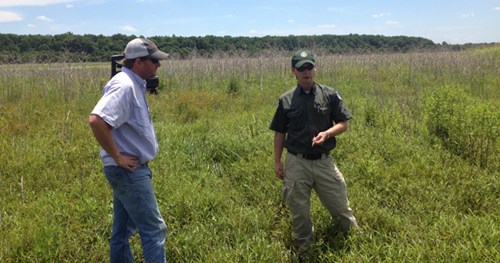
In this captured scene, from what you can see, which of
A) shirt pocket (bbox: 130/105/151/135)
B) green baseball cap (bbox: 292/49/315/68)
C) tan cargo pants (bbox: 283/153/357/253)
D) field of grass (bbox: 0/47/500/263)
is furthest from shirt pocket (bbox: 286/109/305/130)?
shirt pocket (bbox: 130/105/151/135)

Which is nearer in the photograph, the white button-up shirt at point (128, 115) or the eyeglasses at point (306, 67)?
the white button-up shirt at point (128, 115)

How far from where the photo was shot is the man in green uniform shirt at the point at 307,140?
3025mm

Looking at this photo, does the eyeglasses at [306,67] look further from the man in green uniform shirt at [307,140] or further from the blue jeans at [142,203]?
the blue jeans at [142,203]

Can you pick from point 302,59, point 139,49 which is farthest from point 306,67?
point 139,49

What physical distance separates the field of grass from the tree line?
503 cm

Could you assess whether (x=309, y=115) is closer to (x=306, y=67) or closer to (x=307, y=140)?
(x=307, y=140)

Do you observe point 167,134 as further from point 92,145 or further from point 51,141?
point 51,141

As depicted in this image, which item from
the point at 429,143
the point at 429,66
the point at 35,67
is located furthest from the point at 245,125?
the point at 429,66

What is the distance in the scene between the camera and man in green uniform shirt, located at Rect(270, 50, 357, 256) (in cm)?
303

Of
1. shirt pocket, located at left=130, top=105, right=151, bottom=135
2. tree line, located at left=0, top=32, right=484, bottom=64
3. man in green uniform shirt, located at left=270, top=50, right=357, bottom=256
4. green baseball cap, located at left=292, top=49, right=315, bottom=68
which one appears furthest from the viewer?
tree line, located at left=0, top=32, right=484, bottom=64

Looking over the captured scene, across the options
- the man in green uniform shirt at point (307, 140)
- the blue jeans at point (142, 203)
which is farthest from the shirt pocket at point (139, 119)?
the man in green uniform shirt at point (307, 140)

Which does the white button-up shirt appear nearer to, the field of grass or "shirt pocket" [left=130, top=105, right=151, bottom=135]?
"shirt pocket" [left=130, top=105, right=151, bottom=135]

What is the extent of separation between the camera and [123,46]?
23984 millimetres

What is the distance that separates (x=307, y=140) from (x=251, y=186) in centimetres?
162
